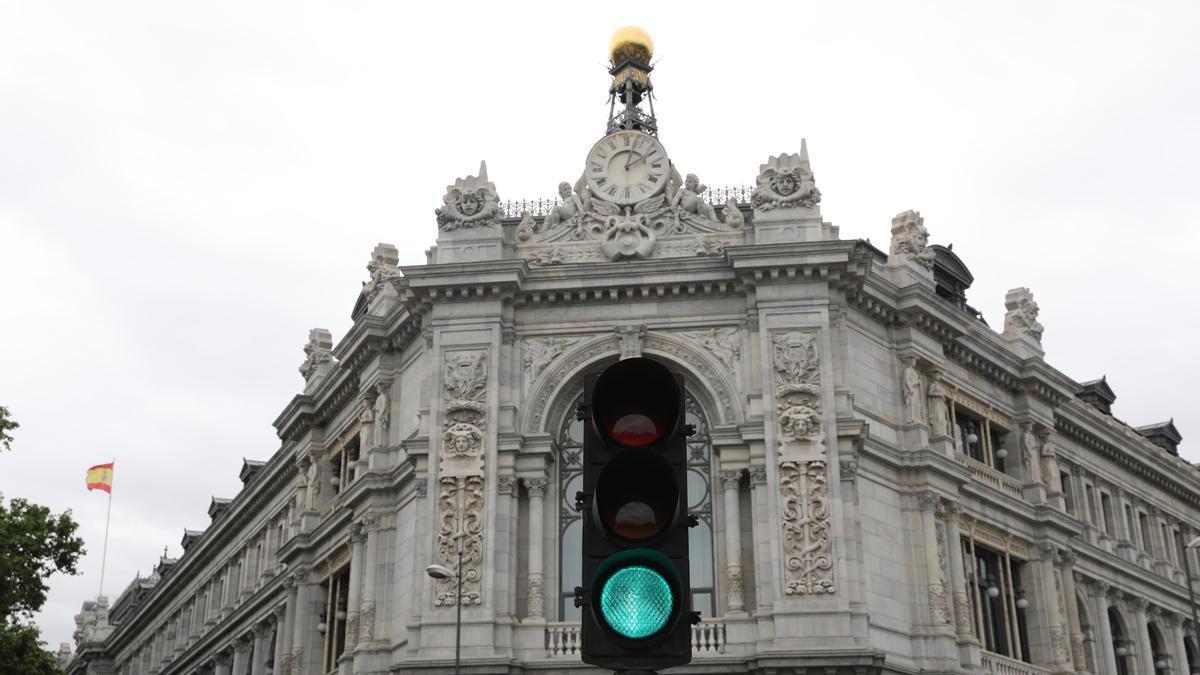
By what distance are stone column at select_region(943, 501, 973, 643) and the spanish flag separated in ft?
179

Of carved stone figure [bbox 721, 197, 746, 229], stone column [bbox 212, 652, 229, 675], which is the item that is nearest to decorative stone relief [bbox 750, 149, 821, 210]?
carved stone figure [bbox 721, 197, 746, 229]

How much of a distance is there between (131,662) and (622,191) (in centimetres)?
6196

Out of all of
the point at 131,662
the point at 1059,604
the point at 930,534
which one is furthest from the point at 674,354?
the point at 131,662

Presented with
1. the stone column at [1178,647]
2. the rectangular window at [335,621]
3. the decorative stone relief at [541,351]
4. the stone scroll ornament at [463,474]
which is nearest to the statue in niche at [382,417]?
the rectangular window at [335,621]

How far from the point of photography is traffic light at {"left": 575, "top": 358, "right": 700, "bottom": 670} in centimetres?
667

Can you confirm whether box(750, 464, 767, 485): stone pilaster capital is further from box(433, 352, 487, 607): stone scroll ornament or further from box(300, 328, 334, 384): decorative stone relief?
box(300, 328, 334, 384): decorative stone relief

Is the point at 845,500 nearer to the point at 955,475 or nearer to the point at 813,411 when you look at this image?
the point at 813,411

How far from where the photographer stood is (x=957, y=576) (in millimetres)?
39031

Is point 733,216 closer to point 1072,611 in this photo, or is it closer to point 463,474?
point 463,474

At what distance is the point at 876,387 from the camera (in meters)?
39.7

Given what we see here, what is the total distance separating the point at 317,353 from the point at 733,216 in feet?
69.6

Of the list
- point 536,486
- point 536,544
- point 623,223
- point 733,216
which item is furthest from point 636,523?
point 733,216

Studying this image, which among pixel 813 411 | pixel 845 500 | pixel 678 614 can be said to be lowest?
pixel 678 614

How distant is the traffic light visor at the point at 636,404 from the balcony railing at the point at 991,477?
3607 centimetres
